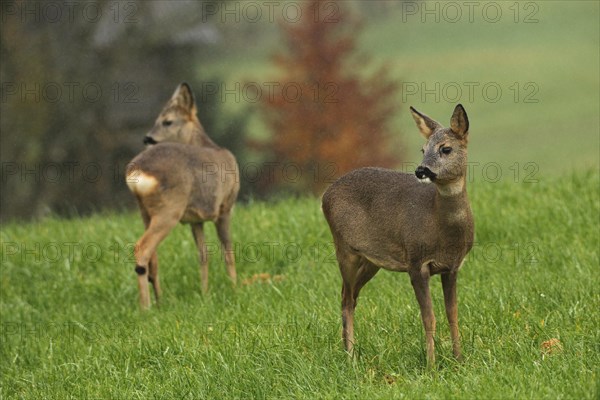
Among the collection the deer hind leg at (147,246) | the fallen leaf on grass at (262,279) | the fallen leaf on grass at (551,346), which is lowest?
the fallen leaf on grass at (262,279)

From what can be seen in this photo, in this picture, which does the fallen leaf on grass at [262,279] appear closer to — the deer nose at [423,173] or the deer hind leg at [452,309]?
the deer hind leg at [452,309]

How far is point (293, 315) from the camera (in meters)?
7.91

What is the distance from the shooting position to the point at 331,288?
9.06 metres

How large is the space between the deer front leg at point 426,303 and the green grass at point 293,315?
0.49ft

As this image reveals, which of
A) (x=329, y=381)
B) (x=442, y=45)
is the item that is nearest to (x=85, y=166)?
(x=329, y=381)

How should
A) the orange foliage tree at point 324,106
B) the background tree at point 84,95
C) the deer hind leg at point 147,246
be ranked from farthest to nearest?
the orange foliage tree at point 324,106, the background tree at point 84,95, the deer hind leg at point 147,246

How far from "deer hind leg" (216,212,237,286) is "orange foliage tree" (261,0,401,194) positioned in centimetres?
1302

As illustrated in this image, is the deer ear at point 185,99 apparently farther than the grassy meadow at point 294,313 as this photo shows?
Yes

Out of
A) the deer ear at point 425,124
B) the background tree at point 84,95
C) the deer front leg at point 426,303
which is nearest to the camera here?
the deer front leg at point 426,303

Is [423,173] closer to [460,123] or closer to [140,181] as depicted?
[460,123]

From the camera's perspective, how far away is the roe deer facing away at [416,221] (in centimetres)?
610

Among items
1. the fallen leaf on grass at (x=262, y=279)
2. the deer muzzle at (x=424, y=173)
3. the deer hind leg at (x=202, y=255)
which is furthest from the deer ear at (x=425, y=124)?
the deer hind leg at (x=202, y=255)

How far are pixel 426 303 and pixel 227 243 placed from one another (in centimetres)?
435

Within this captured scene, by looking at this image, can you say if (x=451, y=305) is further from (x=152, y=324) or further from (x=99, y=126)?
(x=99, y=126)
